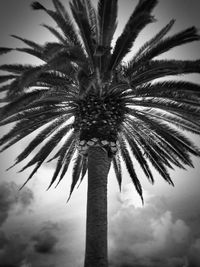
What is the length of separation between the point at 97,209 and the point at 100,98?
3.39 m

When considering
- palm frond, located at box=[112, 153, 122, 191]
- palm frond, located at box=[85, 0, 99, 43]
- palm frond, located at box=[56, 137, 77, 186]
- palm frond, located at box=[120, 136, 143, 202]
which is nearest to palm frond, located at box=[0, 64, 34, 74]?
palm frond, located at box=[85, 0, 99, 43]

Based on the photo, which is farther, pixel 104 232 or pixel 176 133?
pixel 176 133

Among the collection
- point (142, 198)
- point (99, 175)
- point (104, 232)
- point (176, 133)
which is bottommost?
point (104, 232)

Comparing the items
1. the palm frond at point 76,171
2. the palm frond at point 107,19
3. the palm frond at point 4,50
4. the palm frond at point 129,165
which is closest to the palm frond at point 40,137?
the palm frond at point 76,171

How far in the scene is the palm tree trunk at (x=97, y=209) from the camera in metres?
8.65

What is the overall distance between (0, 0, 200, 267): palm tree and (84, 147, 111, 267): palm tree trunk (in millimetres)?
24

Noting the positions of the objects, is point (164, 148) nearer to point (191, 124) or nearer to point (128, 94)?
point (191, 124)

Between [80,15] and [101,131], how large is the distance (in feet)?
11.0

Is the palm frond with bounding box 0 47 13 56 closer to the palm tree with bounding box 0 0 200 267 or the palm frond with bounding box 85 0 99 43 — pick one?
the palm tree with bounding box 0 0 200 267

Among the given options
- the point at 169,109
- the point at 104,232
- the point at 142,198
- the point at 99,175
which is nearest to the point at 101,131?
the point at 99,175

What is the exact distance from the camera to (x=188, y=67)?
916 centimetres

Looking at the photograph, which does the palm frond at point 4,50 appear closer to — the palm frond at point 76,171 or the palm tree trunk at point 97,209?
the palm tree trunk at point 97,209

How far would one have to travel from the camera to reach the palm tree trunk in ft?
28.4

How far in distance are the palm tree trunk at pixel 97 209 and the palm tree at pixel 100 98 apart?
2cm
